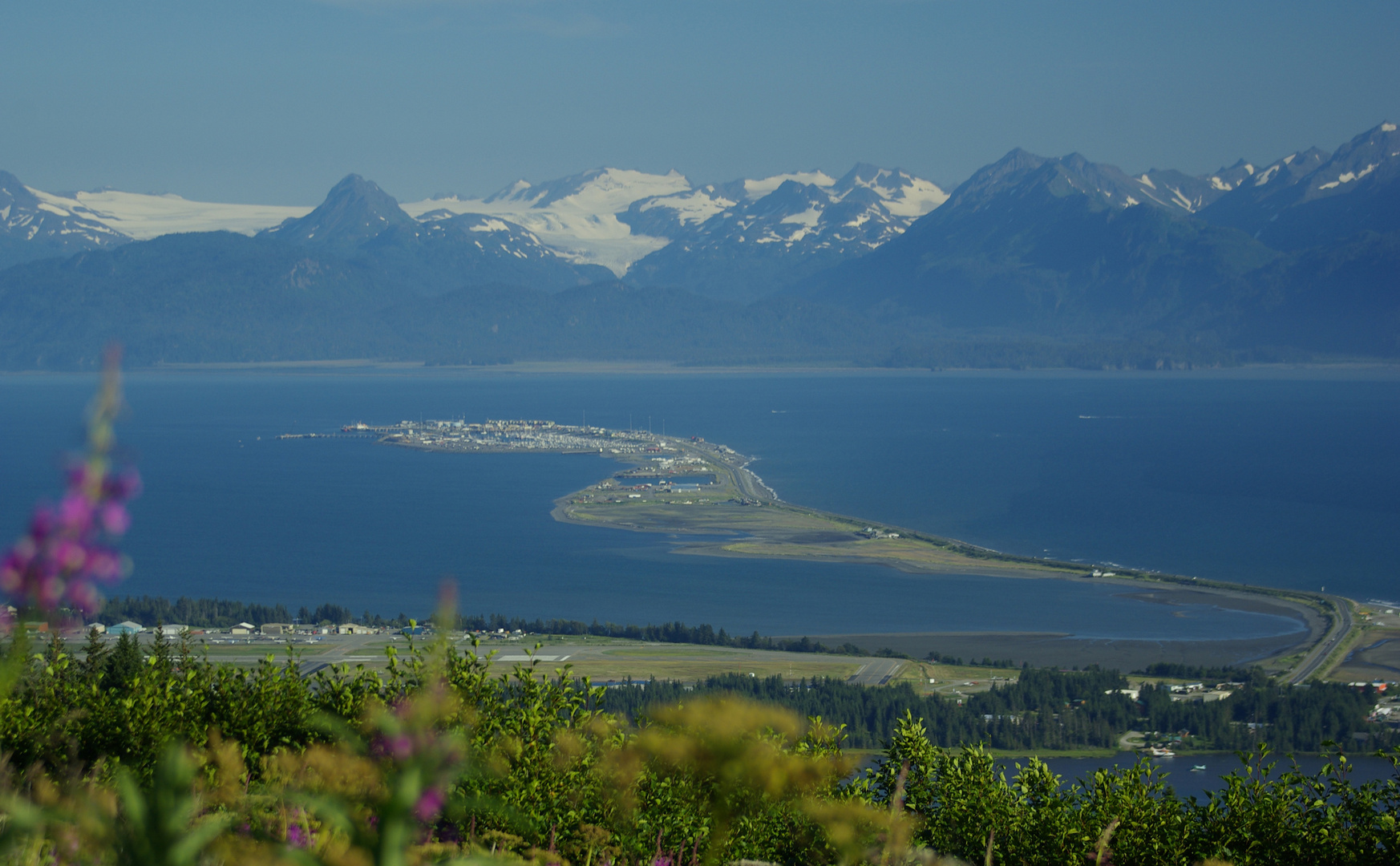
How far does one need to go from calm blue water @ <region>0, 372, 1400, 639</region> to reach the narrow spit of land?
174 centimetres

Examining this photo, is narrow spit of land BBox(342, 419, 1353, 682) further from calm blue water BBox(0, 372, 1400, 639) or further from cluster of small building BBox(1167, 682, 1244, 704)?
cluster of small building BBox(1167, 682, 1244, 704)

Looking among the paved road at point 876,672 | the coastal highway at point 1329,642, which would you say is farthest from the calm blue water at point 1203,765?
the coastal highway at point 1329,642

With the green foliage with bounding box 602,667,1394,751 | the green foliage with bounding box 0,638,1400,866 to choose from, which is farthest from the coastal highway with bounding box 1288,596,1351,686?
the green foliage with bounding box 0,638,1400,866

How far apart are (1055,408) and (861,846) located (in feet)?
450

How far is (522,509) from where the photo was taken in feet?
220

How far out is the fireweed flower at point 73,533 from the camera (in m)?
1.40

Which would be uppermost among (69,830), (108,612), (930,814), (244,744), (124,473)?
(124,473)

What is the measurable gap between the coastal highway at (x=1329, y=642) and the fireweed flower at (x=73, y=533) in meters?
35.0

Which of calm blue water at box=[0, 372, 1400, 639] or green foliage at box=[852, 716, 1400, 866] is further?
calm blue water at box=[0, 372, 1400, 639]

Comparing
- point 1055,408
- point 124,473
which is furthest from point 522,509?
point 1055,408

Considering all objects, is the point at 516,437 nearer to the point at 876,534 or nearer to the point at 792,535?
the point at 792,535

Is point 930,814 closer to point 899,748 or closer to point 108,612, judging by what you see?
point 899,748

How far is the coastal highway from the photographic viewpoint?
33281mm

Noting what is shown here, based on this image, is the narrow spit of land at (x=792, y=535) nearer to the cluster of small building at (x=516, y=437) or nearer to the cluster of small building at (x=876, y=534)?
the cluster of small building at (x=876, y=534)
